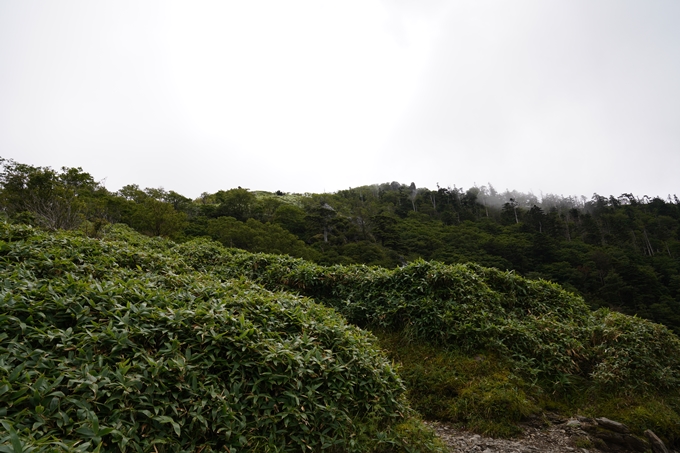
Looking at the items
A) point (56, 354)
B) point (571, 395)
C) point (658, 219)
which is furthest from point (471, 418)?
point (658, 219)

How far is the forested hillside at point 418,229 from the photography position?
69.4ft

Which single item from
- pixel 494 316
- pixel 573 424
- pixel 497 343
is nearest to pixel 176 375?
pixel 573 424

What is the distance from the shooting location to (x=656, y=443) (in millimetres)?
3561

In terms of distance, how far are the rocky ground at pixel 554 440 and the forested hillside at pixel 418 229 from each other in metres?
12.8

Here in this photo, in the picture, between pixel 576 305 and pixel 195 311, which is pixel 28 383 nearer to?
pixel 195 311

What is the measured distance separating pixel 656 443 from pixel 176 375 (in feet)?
15.6

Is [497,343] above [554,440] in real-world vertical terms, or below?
above

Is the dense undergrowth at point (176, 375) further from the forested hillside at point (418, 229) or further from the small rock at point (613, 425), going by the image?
the forested hillside at point (418, 229)

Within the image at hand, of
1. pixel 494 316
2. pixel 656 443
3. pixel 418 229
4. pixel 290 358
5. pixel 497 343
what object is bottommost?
pixel 656 443

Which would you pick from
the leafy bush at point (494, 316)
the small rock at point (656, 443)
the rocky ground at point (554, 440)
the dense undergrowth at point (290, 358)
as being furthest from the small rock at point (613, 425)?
the leafy bush at point (494, 316)

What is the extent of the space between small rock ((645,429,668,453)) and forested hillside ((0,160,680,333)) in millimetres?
14321

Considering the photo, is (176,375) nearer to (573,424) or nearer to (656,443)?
(573,424)

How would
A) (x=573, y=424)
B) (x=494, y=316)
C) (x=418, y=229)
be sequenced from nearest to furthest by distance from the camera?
1. (x=573, y=424)
2. (x=494, y=316)
3. (x=418, y=229)

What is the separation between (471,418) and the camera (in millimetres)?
4035
